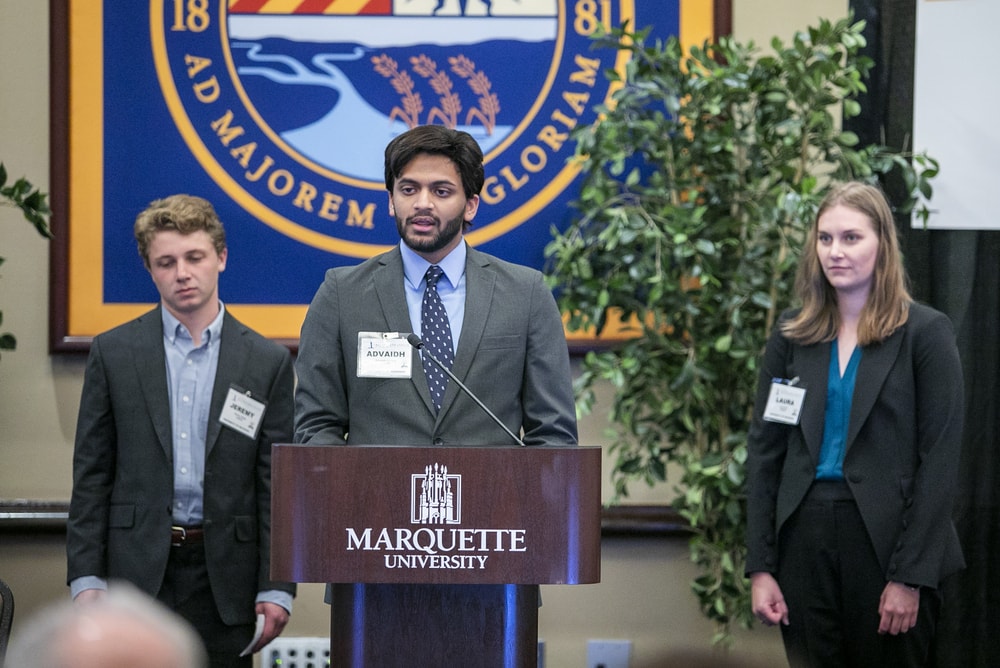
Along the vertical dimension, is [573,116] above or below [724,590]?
above

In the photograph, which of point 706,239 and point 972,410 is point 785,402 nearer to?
point 706,239

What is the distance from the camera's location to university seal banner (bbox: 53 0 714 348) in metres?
4.33

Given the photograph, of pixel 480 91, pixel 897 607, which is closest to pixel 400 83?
pixel 480 91

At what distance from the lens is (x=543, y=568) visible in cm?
225

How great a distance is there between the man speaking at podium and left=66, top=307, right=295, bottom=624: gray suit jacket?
1.64ft

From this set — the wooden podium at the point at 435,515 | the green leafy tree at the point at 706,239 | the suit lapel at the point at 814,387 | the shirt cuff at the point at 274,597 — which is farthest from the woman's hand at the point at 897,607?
the shirt cuff at the point at 274,597

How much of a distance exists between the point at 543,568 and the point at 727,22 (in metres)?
2.67

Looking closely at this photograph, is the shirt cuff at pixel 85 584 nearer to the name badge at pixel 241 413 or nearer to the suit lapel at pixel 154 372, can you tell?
the suit lapel at pixel 154 372

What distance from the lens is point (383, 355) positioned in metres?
2.55

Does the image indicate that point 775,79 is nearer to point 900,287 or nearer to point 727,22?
point 727,22

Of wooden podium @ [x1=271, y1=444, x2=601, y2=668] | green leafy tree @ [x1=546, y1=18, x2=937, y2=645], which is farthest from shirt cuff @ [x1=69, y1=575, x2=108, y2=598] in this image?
green leafy tree @ [x1=546, y1=18, x2=937, y2=645]

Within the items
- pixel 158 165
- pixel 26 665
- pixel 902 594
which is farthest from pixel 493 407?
pixel 158 165

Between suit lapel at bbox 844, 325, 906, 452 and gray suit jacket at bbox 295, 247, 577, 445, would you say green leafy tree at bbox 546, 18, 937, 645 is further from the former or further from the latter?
gray suit jacket at bbox 295, 247, 577, 445

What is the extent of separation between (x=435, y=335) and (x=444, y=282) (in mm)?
144
